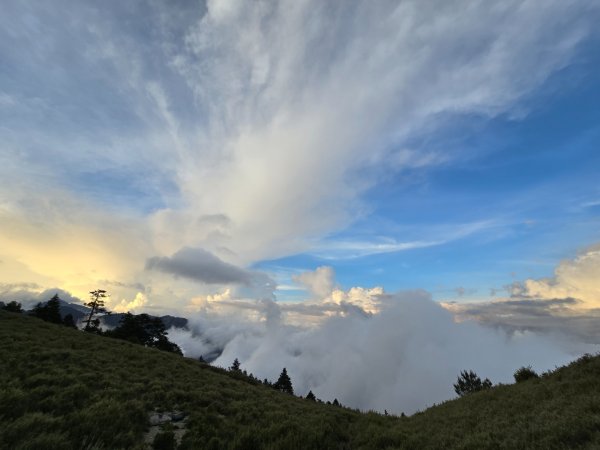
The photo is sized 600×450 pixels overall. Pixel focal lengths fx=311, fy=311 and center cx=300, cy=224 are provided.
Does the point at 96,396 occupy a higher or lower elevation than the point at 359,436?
higher

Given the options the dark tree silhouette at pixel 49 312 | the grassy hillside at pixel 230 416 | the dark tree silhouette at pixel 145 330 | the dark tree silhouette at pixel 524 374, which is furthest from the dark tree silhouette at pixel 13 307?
the dark tree silhouette at pixel 524 374

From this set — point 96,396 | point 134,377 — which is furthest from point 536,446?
point 134,377

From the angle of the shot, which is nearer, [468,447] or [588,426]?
[588,426]

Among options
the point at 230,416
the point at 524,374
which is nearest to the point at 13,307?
the point at 230,416

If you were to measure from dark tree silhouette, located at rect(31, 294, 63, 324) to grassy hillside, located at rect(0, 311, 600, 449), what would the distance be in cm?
3822

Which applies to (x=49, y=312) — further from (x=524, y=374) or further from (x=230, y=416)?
(x=524, y=374)

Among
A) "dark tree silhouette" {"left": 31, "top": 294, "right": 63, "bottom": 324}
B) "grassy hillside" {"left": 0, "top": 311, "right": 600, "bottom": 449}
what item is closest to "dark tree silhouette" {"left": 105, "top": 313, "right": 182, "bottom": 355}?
"dark tree silhouette" {"left": 31, "top": 294, "right": 63, "bottom": 324}

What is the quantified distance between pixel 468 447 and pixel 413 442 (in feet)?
8.15

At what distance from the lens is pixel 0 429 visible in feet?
23.1

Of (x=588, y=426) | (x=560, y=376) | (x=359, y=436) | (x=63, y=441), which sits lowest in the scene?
(x=359, y=436)

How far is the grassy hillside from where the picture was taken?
7.62m

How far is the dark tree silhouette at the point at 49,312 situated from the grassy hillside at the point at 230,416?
38216mm

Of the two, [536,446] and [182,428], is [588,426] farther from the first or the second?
[182,428]

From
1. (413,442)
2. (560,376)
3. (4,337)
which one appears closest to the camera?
(413,442)
